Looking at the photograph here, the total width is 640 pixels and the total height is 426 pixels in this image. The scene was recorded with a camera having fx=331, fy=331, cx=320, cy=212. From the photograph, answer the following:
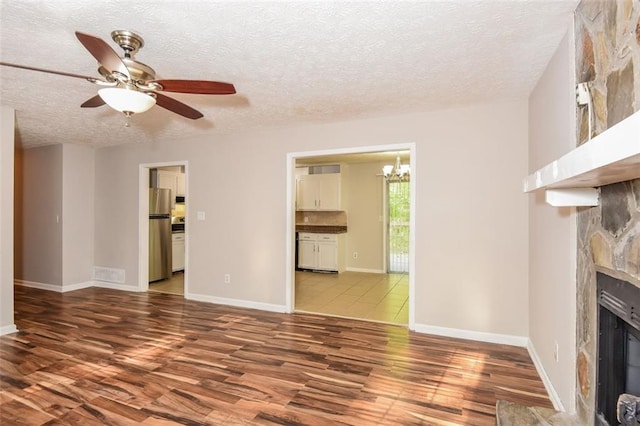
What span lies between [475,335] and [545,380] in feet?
3.13

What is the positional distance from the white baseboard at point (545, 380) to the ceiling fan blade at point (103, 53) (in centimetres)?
332

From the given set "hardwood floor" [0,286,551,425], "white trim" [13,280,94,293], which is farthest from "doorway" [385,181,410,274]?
"white trim" [13,280,94,293]

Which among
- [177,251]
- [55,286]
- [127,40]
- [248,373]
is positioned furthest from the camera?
[177,251]

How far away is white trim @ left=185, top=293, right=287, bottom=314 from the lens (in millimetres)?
4445

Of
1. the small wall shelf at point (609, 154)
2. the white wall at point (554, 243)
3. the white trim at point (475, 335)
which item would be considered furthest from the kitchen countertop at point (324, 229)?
the small wall shelf at point (609, 154)

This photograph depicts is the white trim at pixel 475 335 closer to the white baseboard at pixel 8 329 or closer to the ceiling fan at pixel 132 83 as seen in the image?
the ceiling fan at pixel 132 83

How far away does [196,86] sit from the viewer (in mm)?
1991

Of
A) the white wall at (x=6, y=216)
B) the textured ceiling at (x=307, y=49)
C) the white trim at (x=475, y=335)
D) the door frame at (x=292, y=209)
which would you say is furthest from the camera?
the door frame at (x=292, y=209)

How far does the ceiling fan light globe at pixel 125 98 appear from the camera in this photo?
1875mm

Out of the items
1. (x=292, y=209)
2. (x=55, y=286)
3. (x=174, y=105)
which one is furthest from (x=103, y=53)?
(x=55, y=286)

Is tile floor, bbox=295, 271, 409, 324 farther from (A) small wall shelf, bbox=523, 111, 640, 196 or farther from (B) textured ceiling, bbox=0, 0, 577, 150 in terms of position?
(A) small wall shelf, bbox=523, 111, 640, 196

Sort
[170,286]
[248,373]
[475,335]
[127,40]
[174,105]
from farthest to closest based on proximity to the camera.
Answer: [170,286]
[475,335]
[248,373]
[174,105]
[127,40]

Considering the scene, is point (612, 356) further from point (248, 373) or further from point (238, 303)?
point (238, 303)

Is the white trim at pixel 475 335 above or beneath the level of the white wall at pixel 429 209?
beneath
